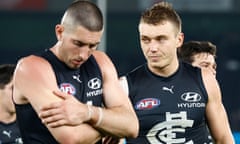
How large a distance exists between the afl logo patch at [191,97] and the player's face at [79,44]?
4.13ft

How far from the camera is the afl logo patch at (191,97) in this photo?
20.3 feet

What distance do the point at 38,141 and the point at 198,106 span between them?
1379 millimetres

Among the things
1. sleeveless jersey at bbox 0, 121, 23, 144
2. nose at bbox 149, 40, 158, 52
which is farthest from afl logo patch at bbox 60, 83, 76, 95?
sleeveless jersey at bbox 0, 121, 23, 144

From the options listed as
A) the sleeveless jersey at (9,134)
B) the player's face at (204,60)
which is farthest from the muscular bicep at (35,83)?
the sleeveless jersey at (9,134)

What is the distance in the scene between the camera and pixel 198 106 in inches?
243

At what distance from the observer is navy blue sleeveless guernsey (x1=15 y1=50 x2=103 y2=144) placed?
5.15 m

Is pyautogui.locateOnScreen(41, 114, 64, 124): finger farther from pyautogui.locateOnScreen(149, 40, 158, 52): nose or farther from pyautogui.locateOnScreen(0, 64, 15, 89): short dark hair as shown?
pyautogui.locateOnScreen(0, 64, 15, 89): short dark hair

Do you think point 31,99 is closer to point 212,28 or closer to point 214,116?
point 214,116

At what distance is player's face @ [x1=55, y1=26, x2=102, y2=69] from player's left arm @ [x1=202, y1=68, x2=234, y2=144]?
1302 millimetres

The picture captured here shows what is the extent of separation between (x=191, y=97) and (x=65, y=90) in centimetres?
126

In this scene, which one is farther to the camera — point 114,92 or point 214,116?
point 214,116

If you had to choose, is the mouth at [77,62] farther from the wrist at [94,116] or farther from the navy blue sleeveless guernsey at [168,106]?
the navy blue sleeveless guernsey at [168,106]

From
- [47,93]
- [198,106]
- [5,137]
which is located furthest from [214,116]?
[5,137]

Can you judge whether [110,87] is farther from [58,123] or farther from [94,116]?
[58,123]
